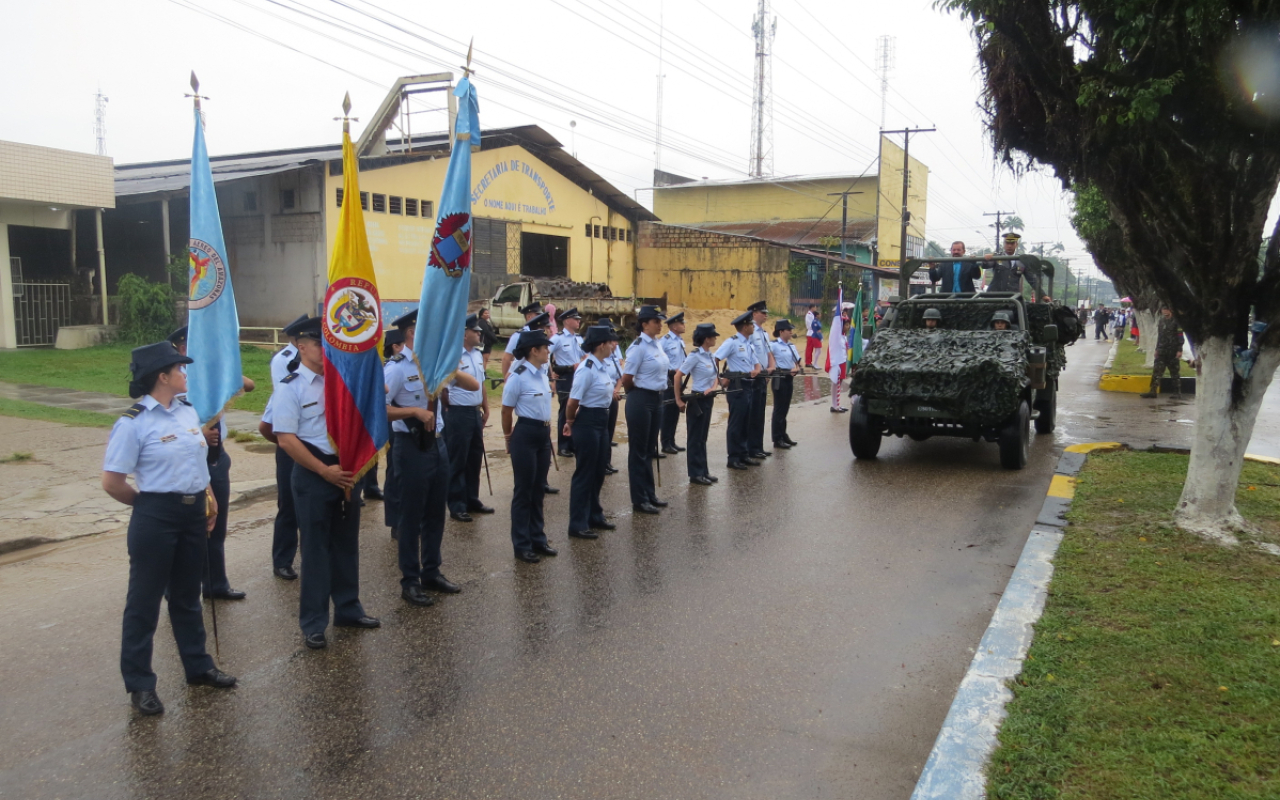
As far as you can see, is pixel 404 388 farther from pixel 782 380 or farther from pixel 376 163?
pixel 376 163

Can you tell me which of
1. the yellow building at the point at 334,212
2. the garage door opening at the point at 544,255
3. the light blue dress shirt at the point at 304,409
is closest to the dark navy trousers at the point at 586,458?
the light blue dress shirt at the point at 304,409

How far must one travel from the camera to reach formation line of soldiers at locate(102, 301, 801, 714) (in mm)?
4301

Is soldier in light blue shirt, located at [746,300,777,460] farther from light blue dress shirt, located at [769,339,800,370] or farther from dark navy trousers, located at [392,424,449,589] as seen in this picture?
dark navy trousers, located at [392,424,449,589]

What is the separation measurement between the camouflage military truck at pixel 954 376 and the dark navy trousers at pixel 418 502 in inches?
221

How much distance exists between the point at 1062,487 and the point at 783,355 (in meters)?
3.95

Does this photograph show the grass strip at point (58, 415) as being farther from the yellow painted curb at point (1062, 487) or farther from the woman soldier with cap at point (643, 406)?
the yellow painted curb at point (1062, 487)

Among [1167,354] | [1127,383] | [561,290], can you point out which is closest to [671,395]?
[1167,354]

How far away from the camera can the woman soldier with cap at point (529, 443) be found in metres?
6.77

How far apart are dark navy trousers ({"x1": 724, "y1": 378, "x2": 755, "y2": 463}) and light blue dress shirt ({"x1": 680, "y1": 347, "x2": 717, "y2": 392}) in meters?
0.50

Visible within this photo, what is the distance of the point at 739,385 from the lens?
34.6 feet

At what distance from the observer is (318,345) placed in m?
5.21

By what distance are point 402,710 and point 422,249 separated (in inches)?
874

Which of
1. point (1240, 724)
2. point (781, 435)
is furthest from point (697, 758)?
point (781, 435)

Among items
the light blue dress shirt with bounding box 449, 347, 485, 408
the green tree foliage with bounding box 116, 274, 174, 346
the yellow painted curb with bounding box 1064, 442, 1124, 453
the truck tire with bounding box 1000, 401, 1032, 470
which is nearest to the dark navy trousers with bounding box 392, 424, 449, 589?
the light blue dress shirt with bounding box 449, 347, 485, 408
